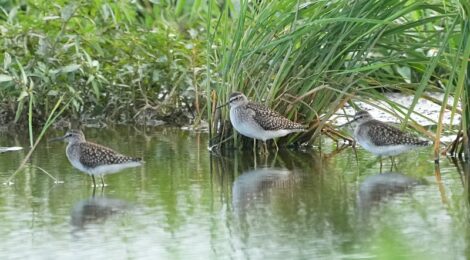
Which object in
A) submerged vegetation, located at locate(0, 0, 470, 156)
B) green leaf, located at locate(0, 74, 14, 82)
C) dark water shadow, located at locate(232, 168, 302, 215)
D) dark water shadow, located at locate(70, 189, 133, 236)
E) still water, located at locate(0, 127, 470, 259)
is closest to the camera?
still water, located at locate(0, 127, 470, 259)

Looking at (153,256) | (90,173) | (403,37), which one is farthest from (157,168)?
(153,256)

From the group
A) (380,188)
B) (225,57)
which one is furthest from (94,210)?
(225,57)

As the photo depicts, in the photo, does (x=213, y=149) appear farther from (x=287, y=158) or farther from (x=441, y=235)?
(x=441, y=235)

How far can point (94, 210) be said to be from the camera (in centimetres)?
1049

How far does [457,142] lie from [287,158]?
5.49 ft

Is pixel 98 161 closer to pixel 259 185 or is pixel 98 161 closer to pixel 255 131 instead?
pixel 259 185

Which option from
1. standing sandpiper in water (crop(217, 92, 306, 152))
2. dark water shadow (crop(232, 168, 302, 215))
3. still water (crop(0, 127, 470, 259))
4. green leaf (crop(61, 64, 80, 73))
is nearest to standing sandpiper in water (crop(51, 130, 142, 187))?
still water (crop(0, 127, 470, 259))

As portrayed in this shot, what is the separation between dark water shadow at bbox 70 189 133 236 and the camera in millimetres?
9953

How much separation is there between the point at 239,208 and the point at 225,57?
2906mm

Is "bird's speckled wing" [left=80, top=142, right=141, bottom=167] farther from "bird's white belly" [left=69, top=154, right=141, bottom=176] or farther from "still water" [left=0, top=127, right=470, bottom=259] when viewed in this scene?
"still water" [left=0, top=127, right=470, bottom=259]

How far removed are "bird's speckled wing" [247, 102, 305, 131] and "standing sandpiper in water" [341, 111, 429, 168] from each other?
0.68 metres

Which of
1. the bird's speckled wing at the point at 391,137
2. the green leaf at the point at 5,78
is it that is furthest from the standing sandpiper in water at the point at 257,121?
the green leaf at the point at 5,78

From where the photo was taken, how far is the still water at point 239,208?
8.90 metres

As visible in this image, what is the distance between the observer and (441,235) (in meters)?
9.11
